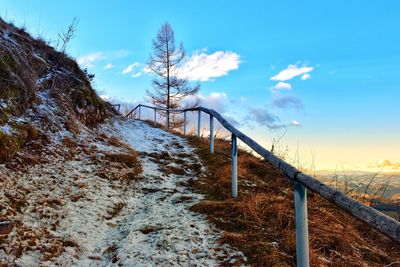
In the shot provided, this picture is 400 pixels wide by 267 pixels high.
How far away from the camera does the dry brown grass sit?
4012mm

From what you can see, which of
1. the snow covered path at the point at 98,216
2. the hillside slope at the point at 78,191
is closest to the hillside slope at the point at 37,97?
the hillside slope at the point at 78,191

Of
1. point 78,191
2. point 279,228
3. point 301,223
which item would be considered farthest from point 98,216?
point 301,223

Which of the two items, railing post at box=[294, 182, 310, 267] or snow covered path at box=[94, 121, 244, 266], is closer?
railing post at box=[294, 182, 310, 267]

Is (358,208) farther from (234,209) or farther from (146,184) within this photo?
(146,184)

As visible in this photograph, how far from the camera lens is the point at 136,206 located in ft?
18.6

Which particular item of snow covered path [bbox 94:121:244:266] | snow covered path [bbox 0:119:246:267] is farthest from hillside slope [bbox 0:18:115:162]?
snow covered path [bbox 94:121:244:266]

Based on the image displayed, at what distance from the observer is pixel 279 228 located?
4.63 m

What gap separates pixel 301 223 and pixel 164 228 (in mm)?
2085

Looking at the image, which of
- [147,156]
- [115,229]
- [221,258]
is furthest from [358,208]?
[147,156]

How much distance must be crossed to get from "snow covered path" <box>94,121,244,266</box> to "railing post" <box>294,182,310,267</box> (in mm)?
814

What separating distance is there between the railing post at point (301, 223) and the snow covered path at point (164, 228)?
2.67ft

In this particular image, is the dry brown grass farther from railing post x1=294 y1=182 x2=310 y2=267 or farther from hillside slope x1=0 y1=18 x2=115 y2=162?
hillside slope x1=0 y1=18 x2=115 y2=162

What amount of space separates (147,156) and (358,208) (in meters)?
6.79

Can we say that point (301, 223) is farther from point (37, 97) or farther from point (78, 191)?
point (37, 97)
